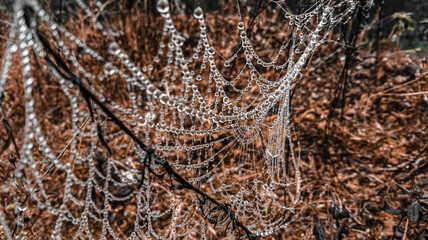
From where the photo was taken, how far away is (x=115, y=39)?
2.87 meters

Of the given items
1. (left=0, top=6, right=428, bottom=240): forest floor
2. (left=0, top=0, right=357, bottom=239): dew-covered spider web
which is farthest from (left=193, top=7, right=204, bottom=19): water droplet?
(left=0, top=6, right=428, bottom=240): forest floor

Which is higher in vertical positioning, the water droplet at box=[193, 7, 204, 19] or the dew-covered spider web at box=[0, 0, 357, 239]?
the water droplet at box=[193, 7, 204, 19]

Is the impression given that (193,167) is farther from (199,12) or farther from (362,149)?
(362,149)

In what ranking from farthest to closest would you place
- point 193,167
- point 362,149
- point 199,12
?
point 362,149
point 193,167
point 199,12

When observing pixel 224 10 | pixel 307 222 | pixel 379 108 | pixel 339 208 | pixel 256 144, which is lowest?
pixel 307 222

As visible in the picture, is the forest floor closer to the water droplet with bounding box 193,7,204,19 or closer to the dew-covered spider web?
the dew-covered spider web

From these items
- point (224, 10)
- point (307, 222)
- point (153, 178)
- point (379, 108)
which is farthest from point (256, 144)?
point (224, 10)

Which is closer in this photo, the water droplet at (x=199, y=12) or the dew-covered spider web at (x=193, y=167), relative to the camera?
the water droplet at (x=199, y=12)

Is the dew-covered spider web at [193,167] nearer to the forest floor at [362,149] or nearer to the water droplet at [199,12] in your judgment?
the forest floor at [362,149]

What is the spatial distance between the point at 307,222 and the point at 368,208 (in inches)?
16.6

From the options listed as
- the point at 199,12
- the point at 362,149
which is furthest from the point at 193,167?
the point at 362,149

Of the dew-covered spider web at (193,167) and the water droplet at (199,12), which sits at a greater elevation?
the water droplet at (199,12)

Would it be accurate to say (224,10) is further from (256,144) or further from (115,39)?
(256,144)

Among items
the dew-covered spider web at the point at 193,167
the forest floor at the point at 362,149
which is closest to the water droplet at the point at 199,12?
the dew-covered spider web at the point at 193,167
